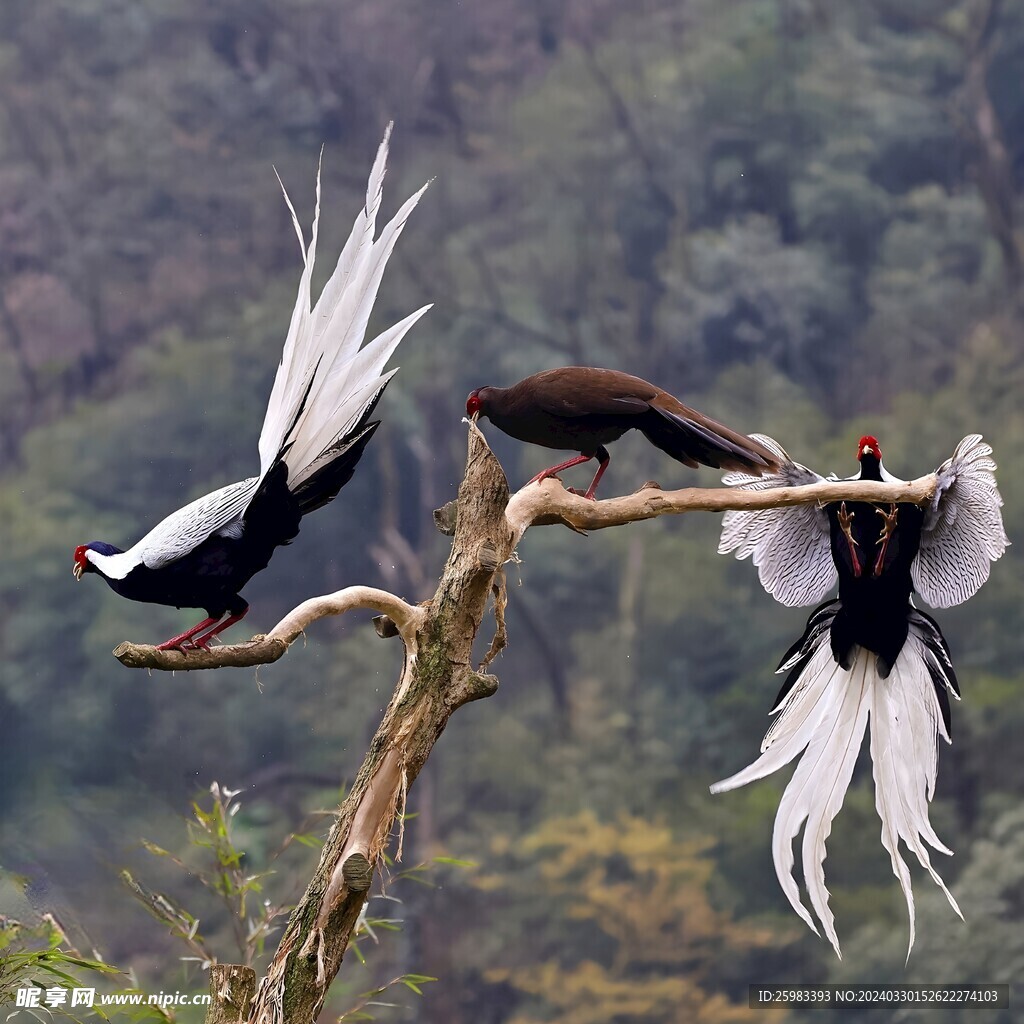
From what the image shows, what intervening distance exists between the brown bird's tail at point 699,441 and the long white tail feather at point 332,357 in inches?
19.9

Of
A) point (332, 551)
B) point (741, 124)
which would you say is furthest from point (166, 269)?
point (741, 124)

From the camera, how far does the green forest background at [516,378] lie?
412 cm

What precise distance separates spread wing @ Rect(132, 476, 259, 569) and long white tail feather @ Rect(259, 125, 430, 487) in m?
0.07

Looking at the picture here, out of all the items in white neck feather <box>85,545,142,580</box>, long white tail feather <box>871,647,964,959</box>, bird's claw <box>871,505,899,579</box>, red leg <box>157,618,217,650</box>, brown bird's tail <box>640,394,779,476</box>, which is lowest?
long white tail feather <box>871,647,964,959</box>

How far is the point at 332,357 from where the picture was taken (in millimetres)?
1995

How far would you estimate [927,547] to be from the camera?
269 cm

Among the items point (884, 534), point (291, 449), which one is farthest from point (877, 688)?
point (291, 449)

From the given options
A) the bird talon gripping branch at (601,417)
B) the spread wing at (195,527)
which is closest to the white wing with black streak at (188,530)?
the spread wing at (195,527)

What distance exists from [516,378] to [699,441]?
214 centimetres

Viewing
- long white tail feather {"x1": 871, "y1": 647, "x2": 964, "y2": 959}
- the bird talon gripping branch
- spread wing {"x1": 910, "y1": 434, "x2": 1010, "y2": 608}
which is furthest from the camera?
long white tail feather {"x1": 871, "y1": 647, "x2": 964, "y2": 959}

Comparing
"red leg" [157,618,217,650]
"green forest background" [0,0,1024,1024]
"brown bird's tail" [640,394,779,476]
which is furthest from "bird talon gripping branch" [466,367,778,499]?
"green forest background" [0,0,1024,1024]

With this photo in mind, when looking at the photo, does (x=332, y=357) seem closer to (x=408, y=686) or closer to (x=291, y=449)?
(x=291, y=449)

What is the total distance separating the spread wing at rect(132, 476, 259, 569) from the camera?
1969 millimetres

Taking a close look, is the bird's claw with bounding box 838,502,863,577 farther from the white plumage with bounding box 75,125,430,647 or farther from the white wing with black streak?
the white wing with black streak
